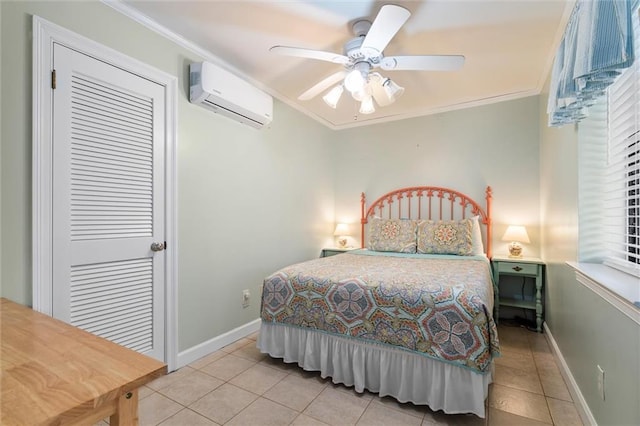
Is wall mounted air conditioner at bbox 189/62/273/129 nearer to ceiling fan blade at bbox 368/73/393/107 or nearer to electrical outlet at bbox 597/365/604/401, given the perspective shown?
ceiling fan blade at bbox 368/73/393/107

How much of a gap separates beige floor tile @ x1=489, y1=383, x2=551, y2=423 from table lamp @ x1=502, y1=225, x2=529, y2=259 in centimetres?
158

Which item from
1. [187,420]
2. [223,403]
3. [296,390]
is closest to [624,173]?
[296,390]

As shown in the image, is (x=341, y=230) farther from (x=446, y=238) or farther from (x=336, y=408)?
(x=336, y=408)

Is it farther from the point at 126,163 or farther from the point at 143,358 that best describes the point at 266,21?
the point at 143,358

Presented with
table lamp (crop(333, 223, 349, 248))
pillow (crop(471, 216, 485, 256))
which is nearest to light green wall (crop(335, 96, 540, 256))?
table lamp (crop(333, 223, 349, 248))

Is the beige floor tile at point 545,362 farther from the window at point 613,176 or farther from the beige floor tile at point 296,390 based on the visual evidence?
the beige floor tile at point 296,390

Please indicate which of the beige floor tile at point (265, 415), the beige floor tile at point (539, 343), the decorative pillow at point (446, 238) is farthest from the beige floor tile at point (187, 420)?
the beige floor tile at point (539, 343)

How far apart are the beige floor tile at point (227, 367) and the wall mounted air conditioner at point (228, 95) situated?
2.04 meters

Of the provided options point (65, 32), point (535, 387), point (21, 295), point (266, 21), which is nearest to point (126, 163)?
point (65, 32)

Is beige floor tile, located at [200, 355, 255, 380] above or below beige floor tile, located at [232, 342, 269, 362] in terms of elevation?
above

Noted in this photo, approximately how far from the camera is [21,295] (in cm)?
150

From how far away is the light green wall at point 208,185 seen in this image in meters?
1.49

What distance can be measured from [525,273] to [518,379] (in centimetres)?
116

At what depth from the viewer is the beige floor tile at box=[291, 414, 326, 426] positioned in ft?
5.35
